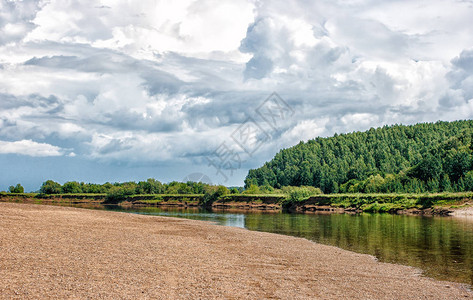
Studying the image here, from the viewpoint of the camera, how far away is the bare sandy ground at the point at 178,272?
1482 cm

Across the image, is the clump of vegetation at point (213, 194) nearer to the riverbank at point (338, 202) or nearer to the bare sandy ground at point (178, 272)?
the riverbank at point (338, 202)

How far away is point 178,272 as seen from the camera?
18531mm

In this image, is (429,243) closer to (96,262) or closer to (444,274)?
(444,274)

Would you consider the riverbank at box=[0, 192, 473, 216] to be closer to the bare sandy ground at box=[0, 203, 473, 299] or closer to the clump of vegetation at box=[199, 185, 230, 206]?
the clump of vegetation at box=[199, 185, 230, 206]

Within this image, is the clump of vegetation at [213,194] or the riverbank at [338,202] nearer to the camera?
the riverbank at [338,202]

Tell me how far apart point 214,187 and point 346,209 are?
72888 millimetres

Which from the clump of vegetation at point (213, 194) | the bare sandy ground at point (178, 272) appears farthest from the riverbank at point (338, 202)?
the bare sandy ground at point (178, 272)

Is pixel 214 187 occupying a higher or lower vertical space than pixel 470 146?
lower

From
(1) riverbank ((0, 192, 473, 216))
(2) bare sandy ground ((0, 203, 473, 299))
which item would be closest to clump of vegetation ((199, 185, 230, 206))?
(1) riverbank ((0, 192, 473, 216))

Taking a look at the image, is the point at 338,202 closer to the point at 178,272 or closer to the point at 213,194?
the point at 213,194

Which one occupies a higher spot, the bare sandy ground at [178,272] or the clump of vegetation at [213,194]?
the clump of vegetation at [213,194]

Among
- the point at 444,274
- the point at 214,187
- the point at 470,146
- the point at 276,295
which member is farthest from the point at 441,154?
the point at 276,295

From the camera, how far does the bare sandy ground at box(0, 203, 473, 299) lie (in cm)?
1482

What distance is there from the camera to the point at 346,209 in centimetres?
12056
